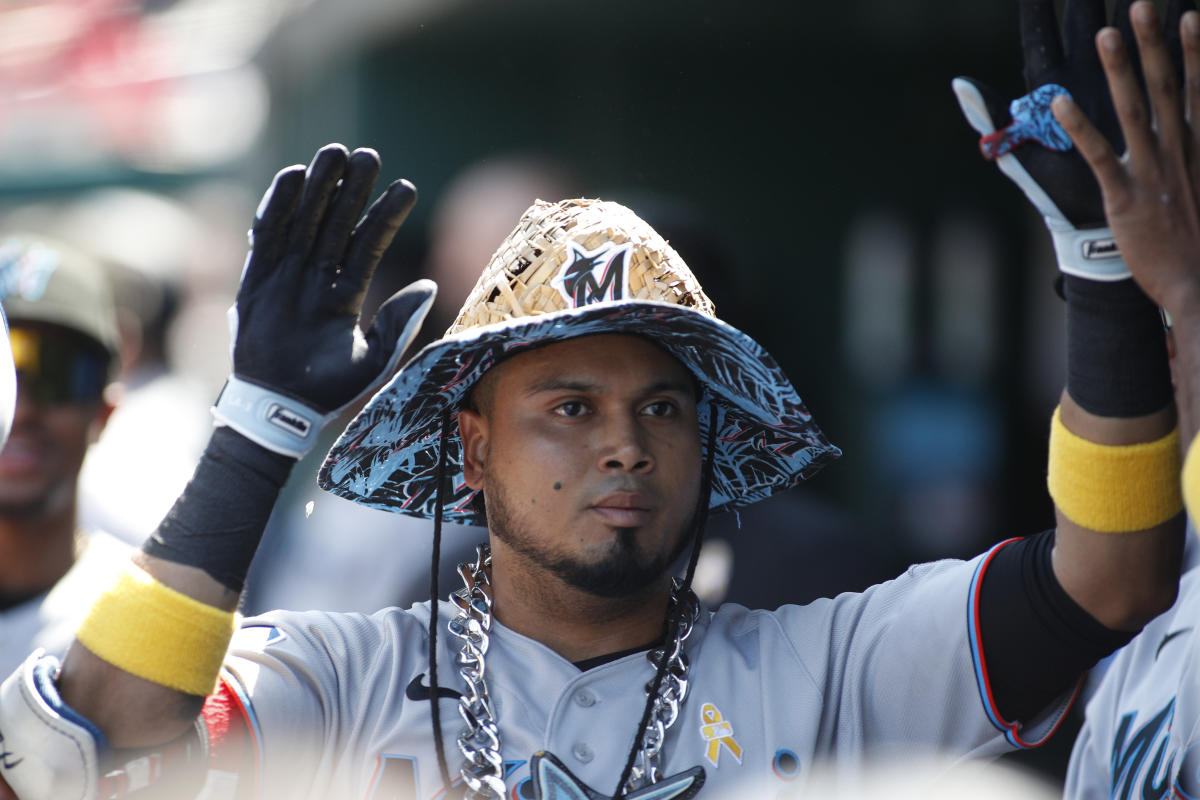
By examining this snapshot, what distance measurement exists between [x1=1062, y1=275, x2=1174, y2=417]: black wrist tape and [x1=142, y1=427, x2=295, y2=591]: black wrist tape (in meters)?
1.09

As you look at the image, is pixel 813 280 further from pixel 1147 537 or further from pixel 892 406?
pixel 1147 537

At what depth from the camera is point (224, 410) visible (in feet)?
6.19

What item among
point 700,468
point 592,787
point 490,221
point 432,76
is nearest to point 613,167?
point 490,221

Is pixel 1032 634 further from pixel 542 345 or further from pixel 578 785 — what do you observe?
pixel 542 345

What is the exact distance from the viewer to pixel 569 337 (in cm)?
216

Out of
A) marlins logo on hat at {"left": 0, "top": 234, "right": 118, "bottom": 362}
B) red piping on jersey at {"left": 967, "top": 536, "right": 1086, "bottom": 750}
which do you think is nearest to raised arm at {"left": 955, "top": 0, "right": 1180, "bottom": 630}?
red piping on jersey at {"left": 967, "top": 536, "right": 1086, "bottom": 750}

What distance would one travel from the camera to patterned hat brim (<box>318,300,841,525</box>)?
2045 millimetres

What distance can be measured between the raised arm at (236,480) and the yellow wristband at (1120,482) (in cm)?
94

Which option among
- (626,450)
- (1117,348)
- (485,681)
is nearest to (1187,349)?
(1117,348)

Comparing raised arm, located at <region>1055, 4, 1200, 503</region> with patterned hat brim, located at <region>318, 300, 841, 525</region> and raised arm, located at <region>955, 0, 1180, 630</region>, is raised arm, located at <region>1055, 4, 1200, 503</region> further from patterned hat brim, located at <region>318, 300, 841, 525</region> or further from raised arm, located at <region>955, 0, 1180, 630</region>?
patterned hat brim, located at <region>318, 300, 841, 525</region>

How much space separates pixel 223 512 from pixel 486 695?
1.66 ft

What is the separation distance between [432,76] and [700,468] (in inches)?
53.4

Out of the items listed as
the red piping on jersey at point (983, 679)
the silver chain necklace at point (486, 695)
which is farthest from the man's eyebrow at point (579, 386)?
the red piping on jersey at point (983, 679)

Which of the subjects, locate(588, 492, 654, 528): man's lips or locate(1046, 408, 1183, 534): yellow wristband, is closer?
locate(1046, 408, 1183, 534): yellow wristband
